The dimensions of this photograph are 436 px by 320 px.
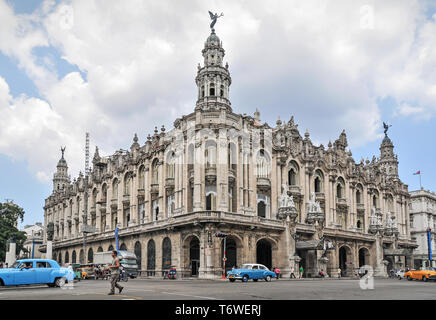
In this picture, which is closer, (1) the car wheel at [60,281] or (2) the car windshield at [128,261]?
(1) the car wheel at [60,281]

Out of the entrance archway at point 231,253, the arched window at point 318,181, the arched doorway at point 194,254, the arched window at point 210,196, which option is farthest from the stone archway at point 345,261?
the arched doorway at point 194,254

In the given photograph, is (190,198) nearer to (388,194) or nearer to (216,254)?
(216,254)

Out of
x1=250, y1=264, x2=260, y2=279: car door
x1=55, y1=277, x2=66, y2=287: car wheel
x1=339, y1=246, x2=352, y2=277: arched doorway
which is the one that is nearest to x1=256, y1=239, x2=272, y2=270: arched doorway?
x1=339, y1=246, x2=352, y2=277: arched doorway

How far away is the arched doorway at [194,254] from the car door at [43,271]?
24402mm

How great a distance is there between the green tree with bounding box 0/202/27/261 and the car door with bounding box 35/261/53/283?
141ft

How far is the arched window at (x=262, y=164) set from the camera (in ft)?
170

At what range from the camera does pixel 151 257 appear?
51250 millimetres

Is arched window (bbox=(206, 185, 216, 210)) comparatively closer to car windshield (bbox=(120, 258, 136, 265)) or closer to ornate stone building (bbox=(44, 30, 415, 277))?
ornate stone building (bbox=(44, 30, 415, 277))

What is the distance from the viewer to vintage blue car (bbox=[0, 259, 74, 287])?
21120 mm

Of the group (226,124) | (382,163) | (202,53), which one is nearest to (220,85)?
(202,53)

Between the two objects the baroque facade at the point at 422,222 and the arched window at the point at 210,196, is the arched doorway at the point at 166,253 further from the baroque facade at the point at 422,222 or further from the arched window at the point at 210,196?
the baroque facade at the point at 422,222

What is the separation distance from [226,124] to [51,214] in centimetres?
5718

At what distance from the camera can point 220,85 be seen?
58.2m

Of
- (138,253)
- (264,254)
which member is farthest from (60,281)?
(138,253)
